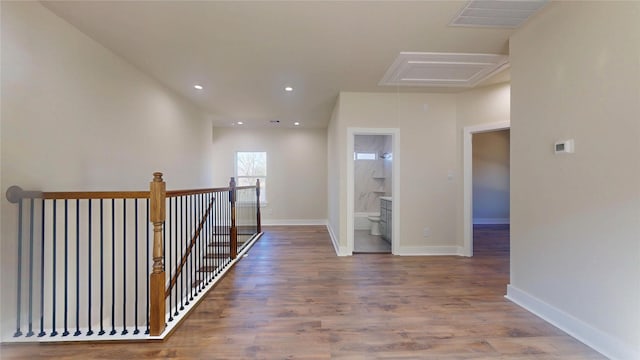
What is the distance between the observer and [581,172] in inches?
75.5

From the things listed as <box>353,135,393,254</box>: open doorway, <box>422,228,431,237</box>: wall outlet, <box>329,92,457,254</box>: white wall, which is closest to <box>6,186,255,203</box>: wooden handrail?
<box>329,92,457,254</box>: white wall

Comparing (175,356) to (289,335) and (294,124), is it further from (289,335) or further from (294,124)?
(294,124)

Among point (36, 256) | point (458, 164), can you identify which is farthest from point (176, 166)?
point (458, 164)

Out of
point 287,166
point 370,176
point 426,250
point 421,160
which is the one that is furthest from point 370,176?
point 426,250

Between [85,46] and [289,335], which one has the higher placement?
[85,46]

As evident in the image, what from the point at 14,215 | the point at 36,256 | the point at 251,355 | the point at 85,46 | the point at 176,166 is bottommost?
the point at 251,355

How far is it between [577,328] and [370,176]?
5227 mm

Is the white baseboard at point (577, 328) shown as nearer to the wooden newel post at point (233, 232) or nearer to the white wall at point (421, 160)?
the white wall at point (421, 160)

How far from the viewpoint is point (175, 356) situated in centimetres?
179

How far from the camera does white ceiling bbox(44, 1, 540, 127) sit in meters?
2.17

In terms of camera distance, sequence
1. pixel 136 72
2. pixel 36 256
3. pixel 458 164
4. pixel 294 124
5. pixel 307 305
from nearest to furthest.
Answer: pixel 36 256, pixel 307 305, pixel 136 72, pixel 458 164, pixel 294 124

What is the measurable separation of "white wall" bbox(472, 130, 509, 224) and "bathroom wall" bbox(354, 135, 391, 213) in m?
2.48

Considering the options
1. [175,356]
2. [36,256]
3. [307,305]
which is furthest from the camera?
[307,305]

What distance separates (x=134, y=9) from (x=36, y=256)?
2.11m
